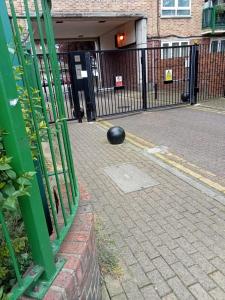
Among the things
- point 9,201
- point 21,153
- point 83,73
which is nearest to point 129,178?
point 21,153

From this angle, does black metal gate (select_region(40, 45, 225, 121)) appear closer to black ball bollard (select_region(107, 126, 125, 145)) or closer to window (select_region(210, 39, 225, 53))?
black ball bollard (select_region(107, 126, 125, 145))

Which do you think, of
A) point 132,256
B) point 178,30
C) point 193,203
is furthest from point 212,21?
point 132,256

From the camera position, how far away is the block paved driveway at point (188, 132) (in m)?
5.17

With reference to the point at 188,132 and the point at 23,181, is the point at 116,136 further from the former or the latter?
the point at 23,181

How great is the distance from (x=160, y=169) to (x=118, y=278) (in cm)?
264

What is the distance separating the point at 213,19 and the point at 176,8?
96.6 inches

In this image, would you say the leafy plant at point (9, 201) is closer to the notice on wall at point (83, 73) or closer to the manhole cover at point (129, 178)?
the manhole cover at point (129, 178)

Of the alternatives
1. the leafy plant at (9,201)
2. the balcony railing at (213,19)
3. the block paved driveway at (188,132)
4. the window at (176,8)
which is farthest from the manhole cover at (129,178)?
the balcony railing at (213,19)

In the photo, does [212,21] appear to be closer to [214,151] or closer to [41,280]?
[214,151]

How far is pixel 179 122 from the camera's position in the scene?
8414 mm

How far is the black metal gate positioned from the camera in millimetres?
8766

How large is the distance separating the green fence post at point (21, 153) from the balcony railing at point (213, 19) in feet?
59.9

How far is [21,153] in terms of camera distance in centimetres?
129

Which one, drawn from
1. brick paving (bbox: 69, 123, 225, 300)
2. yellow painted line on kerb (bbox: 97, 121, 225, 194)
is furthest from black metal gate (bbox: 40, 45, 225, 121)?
brick paving (bbox: 69, 123, 225, 300)
